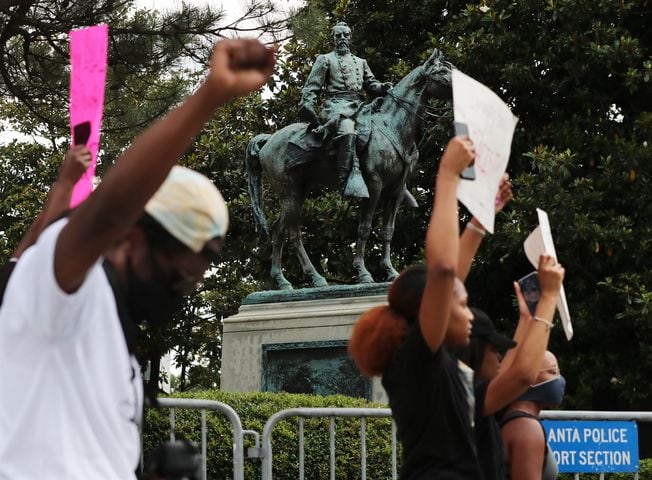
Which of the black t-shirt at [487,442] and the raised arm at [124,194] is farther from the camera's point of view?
the black t-shirt at [487,442]

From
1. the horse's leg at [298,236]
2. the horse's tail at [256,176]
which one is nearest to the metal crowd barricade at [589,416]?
the horse's leg at [298,236]

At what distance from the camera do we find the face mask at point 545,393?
4.20 meters

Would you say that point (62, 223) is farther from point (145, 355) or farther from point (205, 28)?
point (145, 355)

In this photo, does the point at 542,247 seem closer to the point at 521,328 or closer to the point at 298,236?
the point at 521,328

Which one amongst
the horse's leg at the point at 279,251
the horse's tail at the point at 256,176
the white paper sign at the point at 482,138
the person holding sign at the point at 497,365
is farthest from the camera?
the horse's tail at the point at 256,176

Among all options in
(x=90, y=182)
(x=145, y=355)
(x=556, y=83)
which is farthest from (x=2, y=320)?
(x=145, y=355)

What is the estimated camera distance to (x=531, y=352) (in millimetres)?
3613

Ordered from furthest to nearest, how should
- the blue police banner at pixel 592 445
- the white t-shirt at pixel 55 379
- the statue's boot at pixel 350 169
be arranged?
the statue's boot at pixel 350 169
the blue police banner at pixel 592 445
the white t-shirt at pixel 55 379

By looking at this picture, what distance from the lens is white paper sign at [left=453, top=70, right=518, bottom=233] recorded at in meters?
3.24

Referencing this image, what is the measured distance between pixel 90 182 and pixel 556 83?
13.9m

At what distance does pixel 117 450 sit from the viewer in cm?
216

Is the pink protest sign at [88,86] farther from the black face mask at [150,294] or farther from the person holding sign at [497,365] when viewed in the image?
the person holding sign at [497,365]

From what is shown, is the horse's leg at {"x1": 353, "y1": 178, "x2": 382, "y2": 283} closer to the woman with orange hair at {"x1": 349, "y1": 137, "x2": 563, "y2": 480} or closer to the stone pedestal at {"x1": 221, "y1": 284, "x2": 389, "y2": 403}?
the stone pedestal at {"x1": 221, "y1": 284, "x2": 389, "y2": 403}

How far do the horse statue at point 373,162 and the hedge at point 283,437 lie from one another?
139 inches
